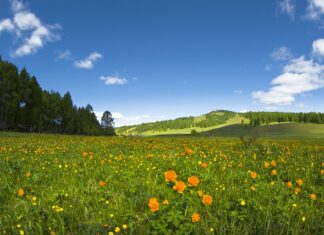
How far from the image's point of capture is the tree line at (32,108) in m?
52.6

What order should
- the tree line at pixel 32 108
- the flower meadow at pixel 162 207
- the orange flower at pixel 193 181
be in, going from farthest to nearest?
the tree line at pixel 32 108
the orange flower at pixel 193 181
the flower meadow at pixel 162 207

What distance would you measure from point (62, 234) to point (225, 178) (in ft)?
10.6

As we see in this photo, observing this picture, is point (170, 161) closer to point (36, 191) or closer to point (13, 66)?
point (36, 191)

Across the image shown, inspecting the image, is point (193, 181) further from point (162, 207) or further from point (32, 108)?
point (32, 108)

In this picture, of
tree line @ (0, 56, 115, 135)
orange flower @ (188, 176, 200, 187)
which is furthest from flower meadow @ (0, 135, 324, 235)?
tree line @ (0, 56, 115, 135)

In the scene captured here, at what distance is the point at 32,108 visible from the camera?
6053 cm

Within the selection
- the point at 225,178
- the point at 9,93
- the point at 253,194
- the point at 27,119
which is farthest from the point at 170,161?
the point at 27,119

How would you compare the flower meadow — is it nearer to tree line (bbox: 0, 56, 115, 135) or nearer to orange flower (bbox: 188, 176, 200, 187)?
orange flower (bbox: 188, 176, 200, 187)

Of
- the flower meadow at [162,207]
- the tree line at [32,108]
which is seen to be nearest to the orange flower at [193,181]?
the flower meadow at [162,207]

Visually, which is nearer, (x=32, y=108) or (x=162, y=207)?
(x=162, y=207)

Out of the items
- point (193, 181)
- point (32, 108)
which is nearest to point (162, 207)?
point (193, 181)

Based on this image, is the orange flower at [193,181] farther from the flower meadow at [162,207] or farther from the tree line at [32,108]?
the tree line at [32,108]

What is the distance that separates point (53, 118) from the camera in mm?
73438

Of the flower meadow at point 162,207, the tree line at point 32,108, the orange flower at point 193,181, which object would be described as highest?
the tree line at point 32,108
